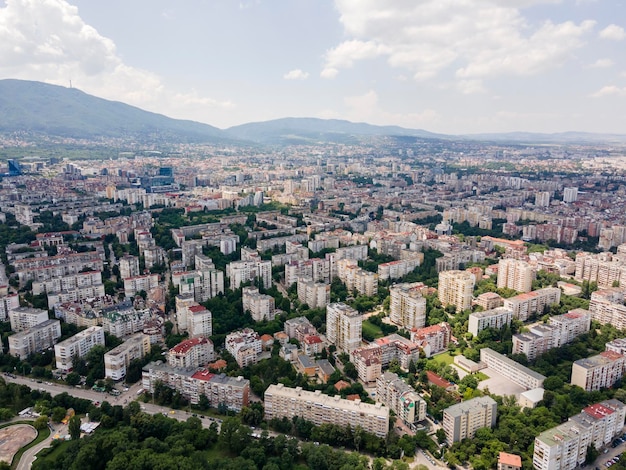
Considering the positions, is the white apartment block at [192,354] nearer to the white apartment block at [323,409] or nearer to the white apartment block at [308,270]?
the white apartment block at [323,409]

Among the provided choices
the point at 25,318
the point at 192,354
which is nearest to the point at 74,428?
the point at 192,354

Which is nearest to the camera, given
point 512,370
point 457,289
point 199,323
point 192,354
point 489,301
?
point 512,370

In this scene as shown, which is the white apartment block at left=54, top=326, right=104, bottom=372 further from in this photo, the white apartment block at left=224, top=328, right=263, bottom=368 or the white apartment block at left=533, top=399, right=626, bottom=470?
the white apartment block at left=533, top=399, right=626, bottom=470

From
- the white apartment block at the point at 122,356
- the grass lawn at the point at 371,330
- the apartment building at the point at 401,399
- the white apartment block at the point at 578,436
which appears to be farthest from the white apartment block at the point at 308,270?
the white apartment block at the point at 578,436

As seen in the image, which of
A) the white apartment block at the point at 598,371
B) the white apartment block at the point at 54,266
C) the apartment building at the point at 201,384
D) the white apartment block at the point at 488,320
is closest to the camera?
the apartment building at the point at 201,384

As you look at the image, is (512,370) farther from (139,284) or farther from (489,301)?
(139,284)

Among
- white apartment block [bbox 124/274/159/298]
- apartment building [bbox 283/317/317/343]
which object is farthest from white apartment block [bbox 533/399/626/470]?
white apartment block [bbox 124/274/159/298]
